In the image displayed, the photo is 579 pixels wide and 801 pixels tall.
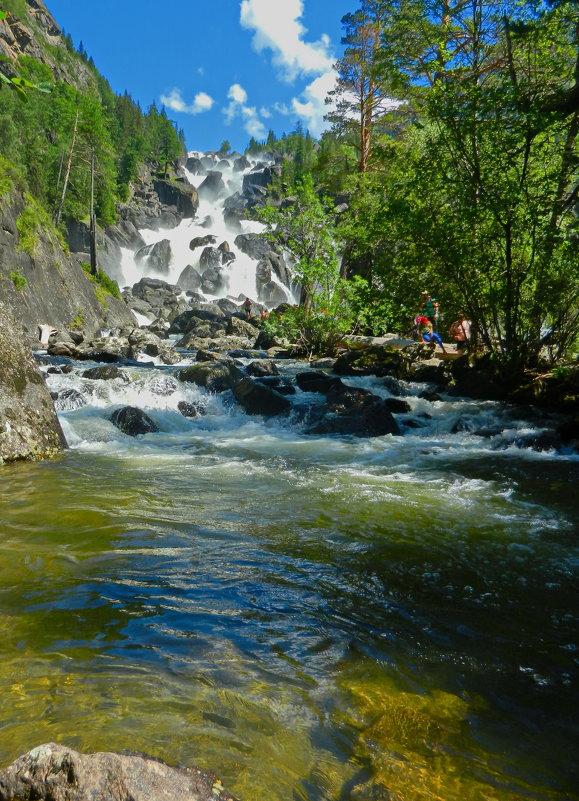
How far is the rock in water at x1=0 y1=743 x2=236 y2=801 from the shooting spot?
1309mm

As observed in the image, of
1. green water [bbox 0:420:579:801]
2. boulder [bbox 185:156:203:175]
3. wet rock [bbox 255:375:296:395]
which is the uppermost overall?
boulder [bbox 185:156:203:175]

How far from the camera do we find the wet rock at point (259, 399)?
11516mm

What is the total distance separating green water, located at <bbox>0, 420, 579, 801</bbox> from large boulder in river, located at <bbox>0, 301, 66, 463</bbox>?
1495 mm

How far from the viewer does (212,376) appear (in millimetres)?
12711

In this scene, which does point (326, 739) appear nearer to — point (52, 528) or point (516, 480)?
point (52, 528)

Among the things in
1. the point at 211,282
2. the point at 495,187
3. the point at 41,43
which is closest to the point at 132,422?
the point at 495,187

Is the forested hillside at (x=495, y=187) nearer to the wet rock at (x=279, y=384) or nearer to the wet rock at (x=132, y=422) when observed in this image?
the wet rock at (x=279, y=384)

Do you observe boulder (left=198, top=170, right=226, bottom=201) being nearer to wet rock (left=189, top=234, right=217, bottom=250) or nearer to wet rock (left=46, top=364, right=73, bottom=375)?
wet rock (left=189, top=234, right=217, bottom=250)

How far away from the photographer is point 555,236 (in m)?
9.76

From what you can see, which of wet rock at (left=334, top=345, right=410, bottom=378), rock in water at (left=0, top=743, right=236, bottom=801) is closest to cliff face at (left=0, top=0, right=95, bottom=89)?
wet rock at (left=334, top=345, right=410, bottom=378)

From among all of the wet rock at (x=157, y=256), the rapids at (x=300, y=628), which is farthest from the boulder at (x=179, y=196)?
the rapids at (x=300, y=628)

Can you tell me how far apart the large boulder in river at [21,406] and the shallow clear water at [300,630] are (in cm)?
75

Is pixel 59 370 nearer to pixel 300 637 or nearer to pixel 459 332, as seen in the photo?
pixel 459 332

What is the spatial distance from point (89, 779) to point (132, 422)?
→ 8.64m
